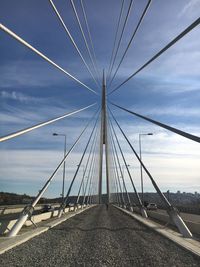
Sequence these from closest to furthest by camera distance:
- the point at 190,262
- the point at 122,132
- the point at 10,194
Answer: the point at 190,262 → the point at 122,132 → the point at 10,194

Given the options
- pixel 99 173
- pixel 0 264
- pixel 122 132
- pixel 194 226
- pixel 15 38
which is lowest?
pixel 0 264

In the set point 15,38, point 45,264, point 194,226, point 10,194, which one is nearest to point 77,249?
point 45,264

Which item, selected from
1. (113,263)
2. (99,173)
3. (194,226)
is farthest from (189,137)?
(99,173)

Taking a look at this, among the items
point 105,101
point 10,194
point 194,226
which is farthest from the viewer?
point 10,194

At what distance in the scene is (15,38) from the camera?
1171 centimetres

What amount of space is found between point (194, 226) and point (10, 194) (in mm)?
117072

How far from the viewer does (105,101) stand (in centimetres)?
6253

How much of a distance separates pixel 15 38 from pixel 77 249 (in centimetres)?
681

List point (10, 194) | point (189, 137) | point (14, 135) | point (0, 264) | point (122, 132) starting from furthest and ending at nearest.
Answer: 1. point (10, 194)
2. point (122, 132)
3. point (14, 135)
4. point (189, 137)
5. point (0, 264)

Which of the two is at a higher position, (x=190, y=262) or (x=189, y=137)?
(x=189, y=137)

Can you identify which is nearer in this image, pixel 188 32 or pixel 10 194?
pixel 188 32

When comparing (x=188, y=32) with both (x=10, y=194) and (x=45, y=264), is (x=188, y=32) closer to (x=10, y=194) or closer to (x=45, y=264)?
(x=45, y=264)

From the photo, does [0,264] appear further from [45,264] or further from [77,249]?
[77,249]

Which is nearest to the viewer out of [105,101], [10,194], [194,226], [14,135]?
[14,135]
